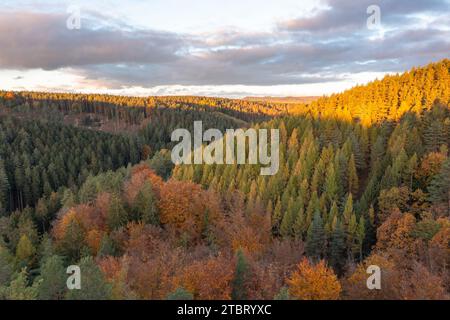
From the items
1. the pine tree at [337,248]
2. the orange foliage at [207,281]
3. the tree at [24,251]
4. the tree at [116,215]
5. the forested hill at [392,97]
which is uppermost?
the forested hill at [392,97]

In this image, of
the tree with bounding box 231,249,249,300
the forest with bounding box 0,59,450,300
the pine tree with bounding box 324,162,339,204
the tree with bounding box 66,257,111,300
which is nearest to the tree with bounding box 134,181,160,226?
the forest with bounding box 0,59,450,300

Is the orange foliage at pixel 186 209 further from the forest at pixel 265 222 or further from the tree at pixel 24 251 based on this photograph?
the tree at pixel 24 251

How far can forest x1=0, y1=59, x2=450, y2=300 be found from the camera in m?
38.7

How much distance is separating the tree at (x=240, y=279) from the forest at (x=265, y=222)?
0.56 feet

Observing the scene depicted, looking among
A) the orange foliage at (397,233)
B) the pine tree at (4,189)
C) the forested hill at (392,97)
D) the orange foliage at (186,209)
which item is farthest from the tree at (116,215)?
the forested hill at (392,97)

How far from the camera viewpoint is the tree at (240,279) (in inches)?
1555

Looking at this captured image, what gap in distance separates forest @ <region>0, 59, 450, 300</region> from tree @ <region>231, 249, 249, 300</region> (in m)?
0.17

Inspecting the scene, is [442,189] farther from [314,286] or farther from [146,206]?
[146,206]

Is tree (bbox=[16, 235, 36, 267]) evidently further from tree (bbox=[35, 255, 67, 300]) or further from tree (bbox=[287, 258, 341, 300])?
tree (bbox=[287, 258, 341, 300])

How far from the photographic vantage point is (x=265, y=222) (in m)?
75.1

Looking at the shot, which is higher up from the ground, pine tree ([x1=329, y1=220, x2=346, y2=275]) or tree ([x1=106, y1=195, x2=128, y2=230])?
tree ([x1=106, y1=195, x2=128, y2=230])

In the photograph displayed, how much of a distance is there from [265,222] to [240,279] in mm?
35177
